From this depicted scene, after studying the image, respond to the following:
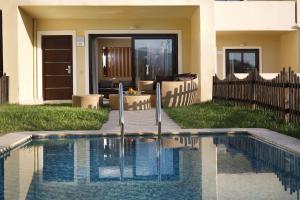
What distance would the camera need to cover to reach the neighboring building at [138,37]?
16.0m

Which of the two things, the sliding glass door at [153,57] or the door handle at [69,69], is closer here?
the door handle at [69,69]


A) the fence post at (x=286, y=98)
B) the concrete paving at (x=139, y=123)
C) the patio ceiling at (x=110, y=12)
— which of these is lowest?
the concrete paving at (x=139, y=123)

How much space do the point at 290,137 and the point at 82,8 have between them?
994 centimetres

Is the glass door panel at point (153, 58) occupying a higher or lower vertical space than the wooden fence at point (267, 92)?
higher

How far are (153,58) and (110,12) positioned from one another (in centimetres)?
337

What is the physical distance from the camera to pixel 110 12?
674 inches

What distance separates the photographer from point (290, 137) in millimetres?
8516

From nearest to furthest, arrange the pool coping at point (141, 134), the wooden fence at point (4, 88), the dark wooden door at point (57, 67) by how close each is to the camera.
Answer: the pool coping at point (141, 134)
the wooden fence at point (4, 88)
the dark wooden door at point (57, 67)

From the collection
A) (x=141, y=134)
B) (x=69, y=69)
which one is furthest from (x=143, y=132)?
(x=69, y=69)

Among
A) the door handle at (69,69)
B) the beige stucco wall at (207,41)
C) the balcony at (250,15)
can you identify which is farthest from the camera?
the door handle at (69,69)

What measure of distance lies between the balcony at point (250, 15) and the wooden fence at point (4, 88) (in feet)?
26.5

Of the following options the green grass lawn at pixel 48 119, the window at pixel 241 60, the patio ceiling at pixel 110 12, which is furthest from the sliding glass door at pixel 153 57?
the green grass lawn at pixel 48 119

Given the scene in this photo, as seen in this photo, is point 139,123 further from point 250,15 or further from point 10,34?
point 250,15

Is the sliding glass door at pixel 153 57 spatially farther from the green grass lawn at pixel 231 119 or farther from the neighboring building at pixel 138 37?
the green grass lawn at pixel 231 119
